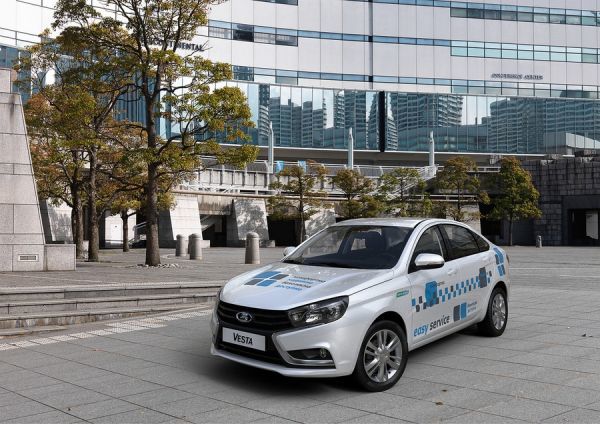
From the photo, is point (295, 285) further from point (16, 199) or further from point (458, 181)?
point (458, 181)

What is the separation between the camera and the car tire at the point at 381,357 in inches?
204

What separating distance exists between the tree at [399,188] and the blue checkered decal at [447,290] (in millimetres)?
35283

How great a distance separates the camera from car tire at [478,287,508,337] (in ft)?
24.4

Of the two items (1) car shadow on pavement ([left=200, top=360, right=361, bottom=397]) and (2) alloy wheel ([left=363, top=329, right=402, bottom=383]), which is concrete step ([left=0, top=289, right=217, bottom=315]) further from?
(2) alloy wheel ([left=363, top=329, right=402, bottom=383])

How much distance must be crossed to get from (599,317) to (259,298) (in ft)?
21.0

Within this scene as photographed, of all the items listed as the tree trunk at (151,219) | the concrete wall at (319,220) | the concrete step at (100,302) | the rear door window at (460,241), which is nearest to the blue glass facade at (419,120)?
the concrete wall at (319,220)

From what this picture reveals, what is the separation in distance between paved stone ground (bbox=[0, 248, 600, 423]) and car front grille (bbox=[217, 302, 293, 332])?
2.01 ft

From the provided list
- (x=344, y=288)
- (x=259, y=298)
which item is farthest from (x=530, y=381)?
(x=259, y=298)

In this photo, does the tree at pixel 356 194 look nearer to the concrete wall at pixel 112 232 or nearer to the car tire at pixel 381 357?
the concrete wall at pixel 112 232

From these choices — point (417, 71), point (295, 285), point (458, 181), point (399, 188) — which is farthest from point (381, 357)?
point (417, 71)

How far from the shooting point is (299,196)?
1636 inches

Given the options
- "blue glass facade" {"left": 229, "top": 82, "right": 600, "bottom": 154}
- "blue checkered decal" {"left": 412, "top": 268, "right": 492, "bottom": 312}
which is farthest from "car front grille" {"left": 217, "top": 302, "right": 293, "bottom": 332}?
"blue glass facade" {"left": 229, "top": 82, "right": 600, "bottom": 154}

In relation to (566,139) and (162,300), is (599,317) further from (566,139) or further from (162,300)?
(566,139)

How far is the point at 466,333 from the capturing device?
7.87 metres
